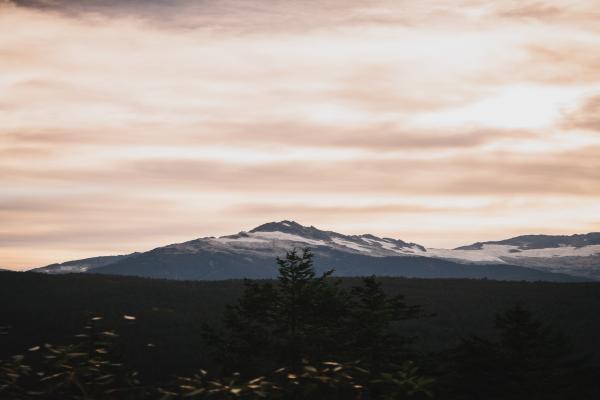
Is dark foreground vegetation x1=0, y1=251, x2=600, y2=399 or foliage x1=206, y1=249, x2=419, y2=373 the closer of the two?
dark foreground vegetation x1=0, y1=251, x2=600, y2=399

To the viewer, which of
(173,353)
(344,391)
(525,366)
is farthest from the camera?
(173,353)

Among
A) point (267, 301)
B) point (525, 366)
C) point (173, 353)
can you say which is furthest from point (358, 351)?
point (173, 353)

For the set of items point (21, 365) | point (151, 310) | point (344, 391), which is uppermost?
point (151, 310)

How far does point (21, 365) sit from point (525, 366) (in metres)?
21.9

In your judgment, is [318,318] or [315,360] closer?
[315,360]

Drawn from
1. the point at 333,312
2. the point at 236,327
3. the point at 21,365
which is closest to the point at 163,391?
the point at 21,365

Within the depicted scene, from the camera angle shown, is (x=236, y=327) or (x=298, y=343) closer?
(x=298, y=343)

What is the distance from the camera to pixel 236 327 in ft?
129

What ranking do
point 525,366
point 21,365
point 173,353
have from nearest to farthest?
point 21,365 < point 525,366 < point 173,353

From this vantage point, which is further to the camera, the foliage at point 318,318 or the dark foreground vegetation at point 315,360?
the foliage at point 318,318

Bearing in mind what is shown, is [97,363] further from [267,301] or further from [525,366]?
[267,301]

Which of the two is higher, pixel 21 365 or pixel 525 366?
pixel 21 365

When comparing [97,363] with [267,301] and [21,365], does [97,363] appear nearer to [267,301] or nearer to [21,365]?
[21,365]

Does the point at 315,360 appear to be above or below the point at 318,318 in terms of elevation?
above
